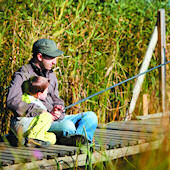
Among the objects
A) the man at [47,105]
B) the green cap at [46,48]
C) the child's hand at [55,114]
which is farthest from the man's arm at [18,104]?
the green cap at [46,48]

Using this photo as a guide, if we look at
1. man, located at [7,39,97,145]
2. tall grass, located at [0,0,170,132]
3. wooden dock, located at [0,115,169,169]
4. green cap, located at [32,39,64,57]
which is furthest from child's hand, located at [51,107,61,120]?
tall grass, located at [0,0,170,132]

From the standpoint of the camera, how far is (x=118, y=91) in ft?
16.6

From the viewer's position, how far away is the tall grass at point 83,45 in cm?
410

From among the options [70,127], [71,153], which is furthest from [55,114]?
[71,153]

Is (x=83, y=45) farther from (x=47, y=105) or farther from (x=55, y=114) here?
(x=55, y=114)

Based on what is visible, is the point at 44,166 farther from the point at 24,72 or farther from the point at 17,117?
the point at 24,72

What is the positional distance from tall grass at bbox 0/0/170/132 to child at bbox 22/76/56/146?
80 cm

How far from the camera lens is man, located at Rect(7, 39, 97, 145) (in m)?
3.15

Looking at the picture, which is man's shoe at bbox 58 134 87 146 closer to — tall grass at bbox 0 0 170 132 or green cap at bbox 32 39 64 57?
green cap at bbox 32 39 64 57

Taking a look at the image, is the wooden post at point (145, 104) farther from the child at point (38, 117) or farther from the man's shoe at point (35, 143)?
the man's shoe at point (35, 143)

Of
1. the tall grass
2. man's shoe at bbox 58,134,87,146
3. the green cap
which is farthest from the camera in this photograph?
the tall grass

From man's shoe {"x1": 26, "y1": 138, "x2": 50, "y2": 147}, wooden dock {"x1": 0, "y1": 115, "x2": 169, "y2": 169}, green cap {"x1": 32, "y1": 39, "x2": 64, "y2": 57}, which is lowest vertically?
wooden dock {"x1": 0, "y1": 115, "x2": 169, "y2": 169}

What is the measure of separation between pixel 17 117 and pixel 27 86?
290 millimetres

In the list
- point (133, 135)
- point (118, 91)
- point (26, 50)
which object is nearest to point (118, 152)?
point (133, 135)
